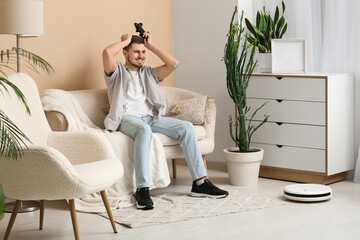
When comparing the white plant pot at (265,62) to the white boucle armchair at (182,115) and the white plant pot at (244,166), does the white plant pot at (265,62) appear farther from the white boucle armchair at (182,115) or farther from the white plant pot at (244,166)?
the white plant pot at (244,166)

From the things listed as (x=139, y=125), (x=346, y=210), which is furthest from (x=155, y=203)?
(x=346, y=210)

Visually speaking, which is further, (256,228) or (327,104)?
(327,104)

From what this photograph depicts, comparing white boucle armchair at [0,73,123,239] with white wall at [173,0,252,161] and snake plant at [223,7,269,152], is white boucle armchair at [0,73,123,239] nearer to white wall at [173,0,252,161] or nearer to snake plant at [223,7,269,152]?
snake plant at [223,7,269,152]

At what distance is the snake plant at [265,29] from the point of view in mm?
4777

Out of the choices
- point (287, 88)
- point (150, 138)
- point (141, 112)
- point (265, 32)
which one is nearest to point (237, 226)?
point (150, 138)

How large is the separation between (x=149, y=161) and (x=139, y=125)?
0.79ft

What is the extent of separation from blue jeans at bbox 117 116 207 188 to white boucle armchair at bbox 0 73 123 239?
0.55 meters

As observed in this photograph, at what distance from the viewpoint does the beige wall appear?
4453 millimetres

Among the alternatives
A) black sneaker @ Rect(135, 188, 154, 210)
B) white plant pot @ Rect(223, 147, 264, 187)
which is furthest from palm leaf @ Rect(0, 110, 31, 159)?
white plant pot @ Rect(223, 147, 264, 187)

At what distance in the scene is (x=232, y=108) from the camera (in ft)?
16.9

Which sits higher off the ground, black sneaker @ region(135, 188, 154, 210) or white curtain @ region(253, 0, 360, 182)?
white curtain @ region(253, 0, 360, 182)

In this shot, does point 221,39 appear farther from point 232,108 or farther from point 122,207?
point 122,207

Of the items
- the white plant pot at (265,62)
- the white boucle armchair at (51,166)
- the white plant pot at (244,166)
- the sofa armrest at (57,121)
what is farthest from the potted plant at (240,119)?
the white boucle armchair at (51,166)

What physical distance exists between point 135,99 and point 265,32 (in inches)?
45.9
